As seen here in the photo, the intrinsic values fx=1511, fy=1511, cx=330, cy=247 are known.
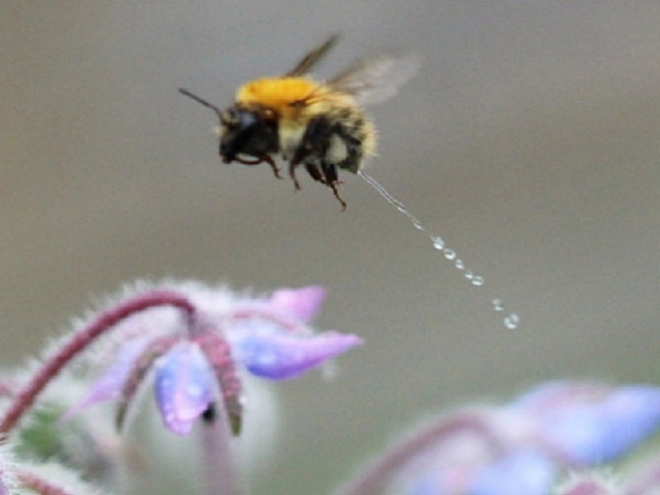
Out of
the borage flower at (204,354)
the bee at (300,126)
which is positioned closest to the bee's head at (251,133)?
the bee at (300,126)

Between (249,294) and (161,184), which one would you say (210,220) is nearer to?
(161,184)

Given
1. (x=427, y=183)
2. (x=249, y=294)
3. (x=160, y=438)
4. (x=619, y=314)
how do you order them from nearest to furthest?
(x=249, y=294), (x=160, y=438), (x=619, y=314), (x=427, y=183)

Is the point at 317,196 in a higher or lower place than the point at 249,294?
higher

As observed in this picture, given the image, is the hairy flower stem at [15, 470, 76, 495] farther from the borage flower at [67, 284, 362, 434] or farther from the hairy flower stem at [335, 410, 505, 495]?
the hairy flower stem at [335, 410, 505, 495]

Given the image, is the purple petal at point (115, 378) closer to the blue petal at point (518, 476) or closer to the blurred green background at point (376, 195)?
the blue petal at point (518, 476)

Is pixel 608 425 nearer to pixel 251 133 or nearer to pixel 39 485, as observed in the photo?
pixel 251 133

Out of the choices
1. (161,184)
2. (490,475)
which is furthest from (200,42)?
(490,475)
